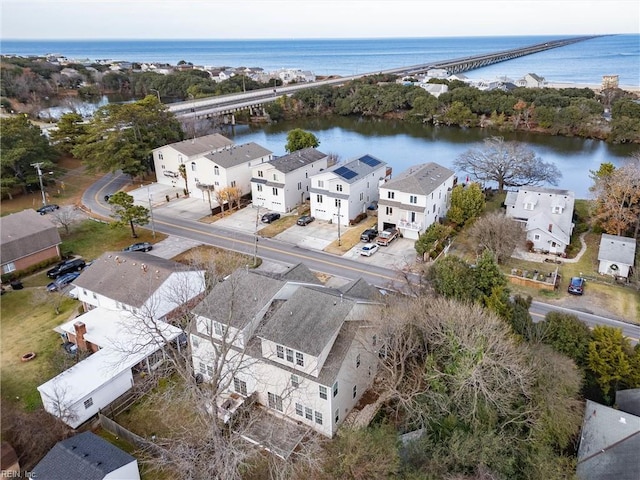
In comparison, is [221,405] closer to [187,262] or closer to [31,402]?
[31,402]

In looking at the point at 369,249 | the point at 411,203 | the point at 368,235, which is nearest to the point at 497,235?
the point at 411,203

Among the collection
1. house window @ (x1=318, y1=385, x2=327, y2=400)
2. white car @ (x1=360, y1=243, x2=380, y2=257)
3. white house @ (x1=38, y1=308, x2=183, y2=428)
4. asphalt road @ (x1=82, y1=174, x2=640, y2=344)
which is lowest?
asphalt road @ (x1=82, y1=174, x2=640, y2=344)

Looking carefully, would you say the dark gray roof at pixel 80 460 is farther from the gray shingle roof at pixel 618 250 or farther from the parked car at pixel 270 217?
the gray shingle roof at pixel 618 250

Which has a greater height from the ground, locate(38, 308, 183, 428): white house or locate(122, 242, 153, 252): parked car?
locate(38, 308, 183, 428): white house

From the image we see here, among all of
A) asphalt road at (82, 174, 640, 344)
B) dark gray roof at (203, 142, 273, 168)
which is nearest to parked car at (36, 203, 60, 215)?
asphalt road at (82, 174, 640, 344)

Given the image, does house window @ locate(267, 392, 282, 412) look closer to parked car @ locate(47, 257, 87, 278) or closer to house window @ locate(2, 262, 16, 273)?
parked car @ locate(47, 257, 87, 278)

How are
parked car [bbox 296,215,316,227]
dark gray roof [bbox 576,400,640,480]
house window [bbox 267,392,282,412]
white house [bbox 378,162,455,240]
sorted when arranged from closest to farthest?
dark gray roof [bbox 576,400,640,480]
house window [bbox 267,392,282,412]
white house [bbox 378,162,455,240]
parked car [bbox 296,215,316,227]
